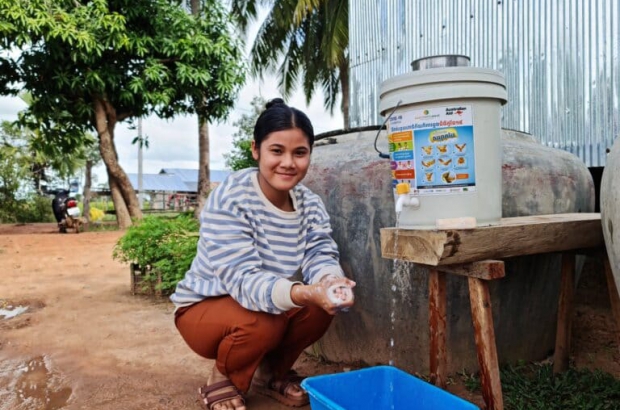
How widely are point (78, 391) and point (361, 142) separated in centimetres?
163

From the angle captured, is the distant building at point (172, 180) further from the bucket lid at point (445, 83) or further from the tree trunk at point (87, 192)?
the bucket lid at point (445, 83)

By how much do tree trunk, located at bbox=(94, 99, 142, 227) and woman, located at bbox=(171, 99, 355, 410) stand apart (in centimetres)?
821

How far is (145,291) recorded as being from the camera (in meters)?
4.27

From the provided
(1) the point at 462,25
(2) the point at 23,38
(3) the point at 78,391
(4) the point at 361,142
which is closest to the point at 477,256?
(4) the point at 361,142

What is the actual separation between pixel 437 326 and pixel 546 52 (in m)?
2.62

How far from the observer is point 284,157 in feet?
5.89

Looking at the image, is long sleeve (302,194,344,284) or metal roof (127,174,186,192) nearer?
long sleeve (302,194,344,284)

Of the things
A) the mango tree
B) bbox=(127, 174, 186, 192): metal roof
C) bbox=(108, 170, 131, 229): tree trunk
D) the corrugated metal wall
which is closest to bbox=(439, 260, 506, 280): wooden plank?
the corrugated metal wall

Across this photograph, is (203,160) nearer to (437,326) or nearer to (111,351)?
(111,351)

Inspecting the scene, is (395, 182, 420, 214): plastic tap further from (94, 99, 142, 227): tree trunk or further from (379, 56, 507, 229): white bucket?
(94, 99, 142, 227): tree trunk

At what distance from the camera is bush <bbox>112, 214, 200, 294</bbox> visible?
12.8 ft

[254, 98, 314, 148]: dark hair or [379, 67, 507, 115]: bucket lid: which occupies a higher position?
[379, 67, 507, 115]: bucket lid

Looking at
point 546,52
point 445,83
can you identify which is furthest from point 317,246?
point 546,52

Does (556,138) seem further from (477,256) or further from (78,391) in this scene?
(78,391)
